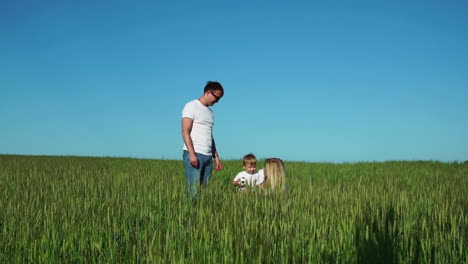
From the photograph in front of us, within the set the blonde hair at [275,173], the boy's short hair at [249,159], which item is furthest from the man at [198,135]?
the blonde hair at [275,173]

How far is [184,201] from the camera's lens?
4.86 metres

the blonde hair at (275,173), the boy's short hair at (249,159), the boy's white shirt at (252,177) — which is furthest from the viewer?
the boy's white shirt at (252,177)

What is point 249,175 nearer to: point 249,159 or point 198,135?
point 249,159

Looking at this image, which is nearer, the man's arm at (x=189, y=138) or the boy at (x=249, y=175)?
the man's arm at (x=189, y=138)

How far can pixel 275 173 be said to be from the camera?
5910 millimetres

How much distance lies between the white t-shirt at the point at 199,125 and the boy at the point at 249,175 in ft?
2.59

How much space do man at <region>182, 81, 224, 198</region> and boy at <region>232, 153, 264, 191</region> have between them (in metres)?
0.69

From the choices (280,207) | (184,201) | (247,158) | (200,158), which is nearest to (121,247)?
(184,201)

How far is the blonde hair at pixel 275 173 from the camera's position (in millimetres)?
5867

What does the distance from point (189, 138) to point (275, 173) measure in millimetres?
1565

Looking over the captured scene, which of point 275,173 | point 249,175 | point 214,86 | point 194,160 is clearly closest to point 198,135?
point 194,160

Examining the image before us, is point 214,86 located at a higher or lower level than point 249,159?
higher

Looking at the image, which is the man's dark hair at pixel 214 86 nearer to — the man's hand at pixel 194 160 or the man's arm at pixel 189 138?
the man's arm at pixel 189 138

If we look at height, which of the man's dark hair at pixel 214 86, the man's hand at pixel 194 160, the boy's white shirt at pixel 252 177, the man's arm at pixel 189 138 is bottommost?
the boy's white shirt at pixel 252 177
